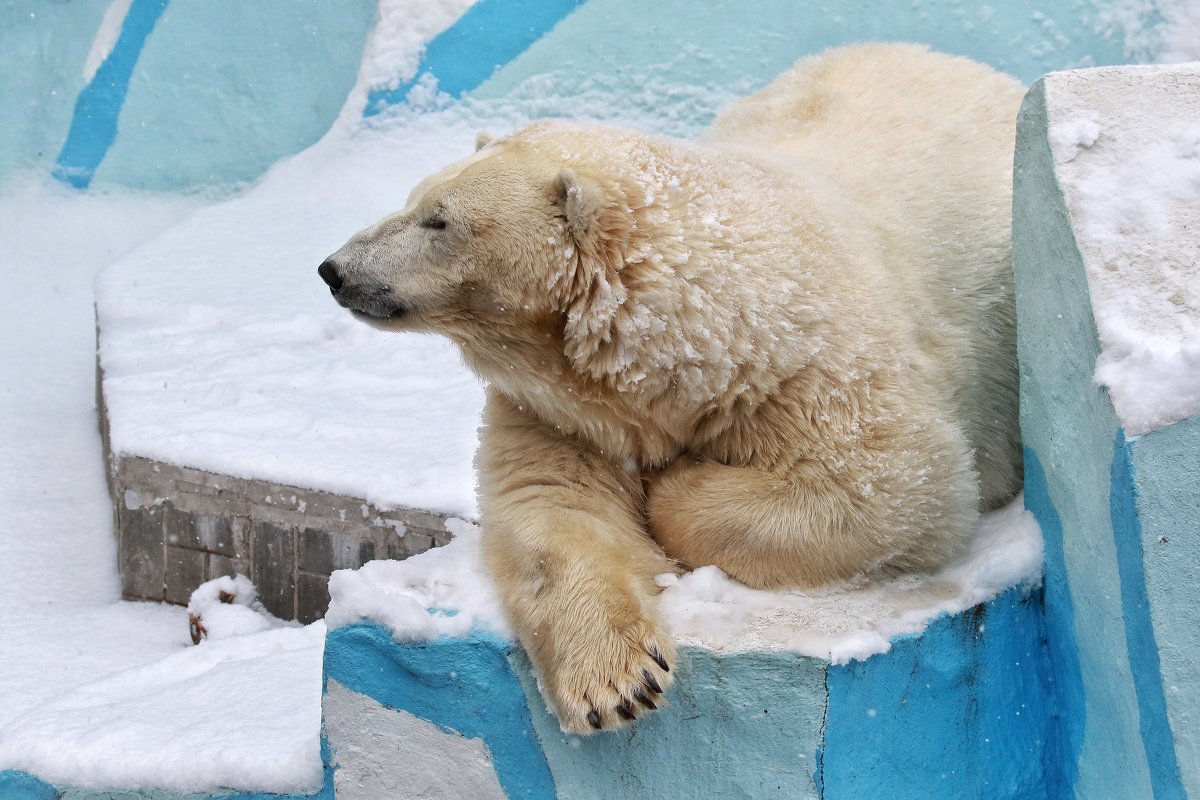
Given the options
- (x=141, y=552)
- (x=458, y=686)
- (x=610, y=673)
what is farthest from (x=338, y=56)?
(x=610, y=673)

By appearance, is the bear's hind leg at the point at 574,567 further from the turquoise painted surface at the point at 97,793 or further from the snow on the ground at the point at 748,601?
the turquoise painted surface at the point at 97,793

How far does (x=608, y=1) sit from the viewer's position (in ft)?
24.9

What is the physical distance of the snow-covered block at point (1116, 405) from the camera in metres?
1.95

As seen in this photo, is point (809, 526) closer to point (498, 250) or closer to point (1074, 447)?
point (1074, 447)

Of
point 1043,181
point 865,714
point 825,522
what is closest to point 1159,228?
point 1043,181

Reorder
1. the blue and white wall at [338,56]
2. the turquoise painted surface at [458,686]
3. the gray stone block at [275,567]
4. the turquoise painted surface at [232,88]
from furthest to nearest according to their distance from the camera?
the turquoise painted surface at [232,88] < the blue and white wall at [338,56] < the gray stone block at [275,567] < the turquoise painted surface at [458,686]

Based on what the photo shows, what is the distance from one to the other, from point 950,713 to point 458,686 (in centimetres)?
91

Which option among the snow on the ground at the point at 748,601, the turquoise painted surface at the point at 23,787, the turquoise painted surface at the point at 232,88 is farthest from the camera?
the turquoise painted surface at the point at 232,88

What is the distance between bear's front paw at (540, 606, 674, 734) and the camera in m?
2.14

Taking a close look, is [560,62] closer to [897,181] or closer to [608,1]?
[608,1]

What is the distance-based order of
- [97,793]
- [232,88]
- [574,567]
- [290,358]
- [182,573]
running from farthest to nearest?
[232,88]
[290,358]
[182,573]
[97,793]
[574,567]

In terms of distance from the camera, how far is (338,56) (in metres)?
8.18

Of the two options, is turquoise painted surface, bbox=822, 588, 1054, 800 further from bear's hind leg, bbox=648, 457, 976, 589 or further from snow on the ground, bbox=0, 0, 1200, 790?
bear's hind leg, bbox=648, 457, 976, 589

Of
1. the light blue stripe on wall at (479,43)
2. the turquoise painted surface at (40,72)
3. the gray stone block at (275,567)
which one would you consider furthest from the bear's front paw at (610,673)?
the turquoise painted surface at (40,72)
